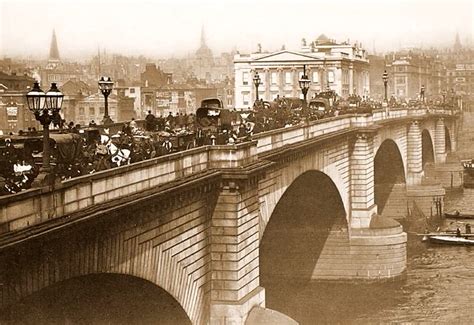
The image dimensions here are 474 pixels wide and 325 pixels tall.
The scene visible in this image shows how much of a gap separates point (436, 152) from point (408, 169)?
20422 millimetres

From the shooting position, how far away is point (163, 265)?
21.9m

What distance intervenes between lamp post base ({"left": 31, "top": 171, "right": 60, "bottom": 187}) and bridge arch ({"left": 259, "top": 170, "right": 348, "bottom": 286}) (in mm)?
32066

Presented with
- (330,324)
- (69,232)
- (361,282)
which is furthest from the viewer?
(361,282)

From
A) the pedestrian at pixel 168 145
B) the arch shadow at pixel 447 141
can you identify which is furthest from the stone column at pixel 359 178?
the arch shadow at pixel 447 141

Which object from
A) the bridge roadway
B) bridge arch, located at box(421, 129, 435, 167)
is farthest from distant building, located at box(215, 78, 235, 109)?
the bridge roadway

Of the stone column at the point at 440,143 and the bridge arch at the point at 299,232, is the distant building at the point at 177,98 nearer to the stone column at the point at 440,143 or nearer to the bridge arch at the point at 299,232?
the stone column at the point at 440,143

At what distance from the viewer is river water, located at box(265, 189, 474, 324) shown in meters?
42.5

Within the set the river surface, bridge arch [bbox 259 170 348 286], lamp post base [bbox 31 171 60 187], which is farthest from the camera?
bridge arch [bbox 259 170 348 286]

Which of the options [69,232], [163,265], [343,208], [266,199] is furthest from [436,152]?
[69,232]

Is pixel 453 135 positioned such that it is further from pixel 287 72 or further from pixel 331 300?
pixel 331 300

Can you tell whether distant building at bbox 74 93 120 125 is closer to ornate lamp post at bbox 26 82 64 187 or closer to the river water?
the river water

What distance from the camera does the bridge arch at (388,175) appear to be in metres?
73.1

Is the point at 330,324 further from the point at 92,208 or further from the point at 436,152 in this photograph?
the point at 436,152

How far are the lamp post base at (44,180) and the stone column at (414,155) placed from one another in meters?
62.9
